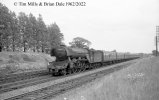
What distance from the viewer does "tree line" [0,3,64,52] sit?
32678 millimetres

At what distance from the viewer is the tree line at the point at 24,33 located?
107 ft

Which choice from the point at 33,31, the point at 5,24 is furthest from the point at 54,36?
the point at 5,24

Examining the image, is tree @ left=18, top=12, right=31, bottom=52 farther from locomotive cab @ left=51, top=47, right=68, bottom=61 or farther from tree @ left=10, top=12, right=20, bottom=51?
locomotive cab @ left=51, top=47, right=68, bottom=61

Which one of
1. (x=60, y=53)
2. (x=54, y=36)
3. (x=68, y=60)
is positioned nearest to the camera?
(x=68, y=60)

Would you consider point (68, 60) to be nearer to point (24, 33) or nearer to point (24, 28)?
point (24, 33)

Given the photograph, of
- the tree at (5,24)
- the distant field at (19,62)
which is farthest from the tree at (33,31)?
the tree at (5,24)

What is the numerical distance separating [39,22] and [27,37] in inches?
282

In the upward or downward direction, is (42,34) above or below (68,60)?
above

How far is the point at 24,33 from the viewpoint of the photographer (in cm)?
4303

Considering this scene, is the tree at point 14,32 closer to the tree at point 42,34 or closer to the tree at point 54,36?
the tree at point 42,34

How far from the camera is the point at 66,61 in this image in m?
19.6

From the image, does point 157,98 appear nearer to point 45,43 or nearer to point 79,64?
point 79,64

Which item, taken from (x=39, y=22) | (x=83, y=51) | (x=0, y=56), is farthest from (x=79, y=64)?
(x=39, y=22)

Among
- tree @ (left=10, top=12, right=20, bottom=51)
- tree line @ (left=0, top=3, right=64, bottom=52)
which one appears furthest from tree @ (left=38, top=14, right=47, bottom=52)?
tree @ (left=10, top=12, right=20, bottom=51)
